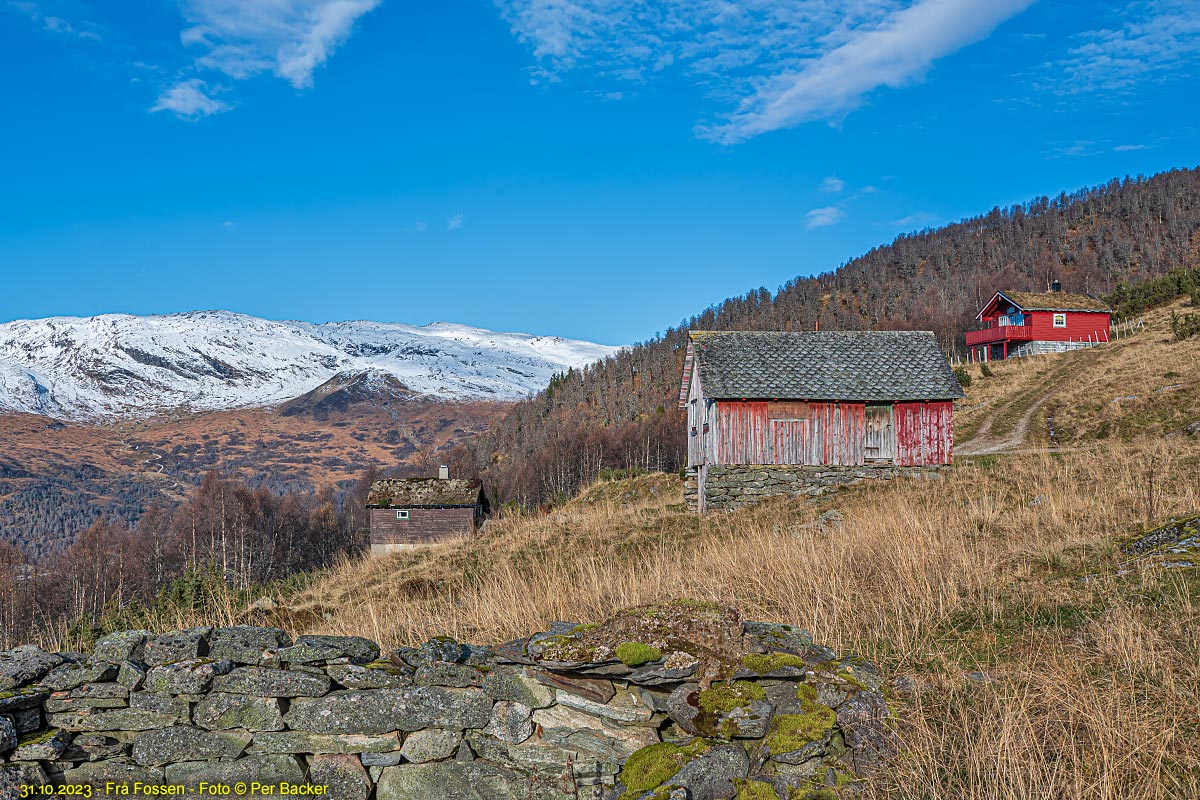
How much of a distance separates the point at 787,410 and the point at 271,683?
21.8 metres

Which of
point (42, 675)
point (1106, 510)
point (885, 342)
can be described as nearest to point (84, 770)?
point (42, 675)

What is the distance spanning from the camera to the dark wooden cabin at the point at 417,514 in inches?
1960

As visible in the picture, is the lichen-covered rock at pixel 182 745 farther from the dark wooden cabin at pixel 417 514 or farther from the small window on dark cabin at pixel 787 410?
the dark wooden cabin at pixel 417 514

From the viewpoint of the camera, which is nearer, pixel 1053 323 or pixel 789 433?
pixel 789 433

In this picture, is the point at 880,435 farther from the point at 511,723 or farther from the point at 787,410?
the point at 511,723

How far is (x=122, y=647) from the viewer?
554cm

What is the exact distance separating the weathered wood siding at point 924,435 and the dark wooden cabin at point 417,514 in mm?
31024

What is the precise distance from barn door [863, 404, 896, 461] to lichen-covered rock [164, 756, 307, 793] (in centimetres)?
2247

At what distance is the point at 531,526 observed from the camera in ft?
79.0

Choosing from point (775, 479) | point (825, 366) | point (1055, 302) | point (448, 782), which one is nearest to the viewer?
point (448, 782)

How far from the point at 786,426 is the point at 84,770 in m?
22.2

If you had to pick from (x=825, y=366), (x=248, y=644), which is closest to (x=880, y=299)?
(x=825, y=366)

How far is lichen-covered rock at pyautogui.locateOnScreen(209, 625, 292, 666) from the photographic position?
5.50m

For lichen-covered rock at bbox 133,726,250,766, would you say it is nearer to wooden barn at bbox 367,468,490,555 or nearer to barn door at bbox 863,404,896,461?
barn door at bbox 863,404,896,461
